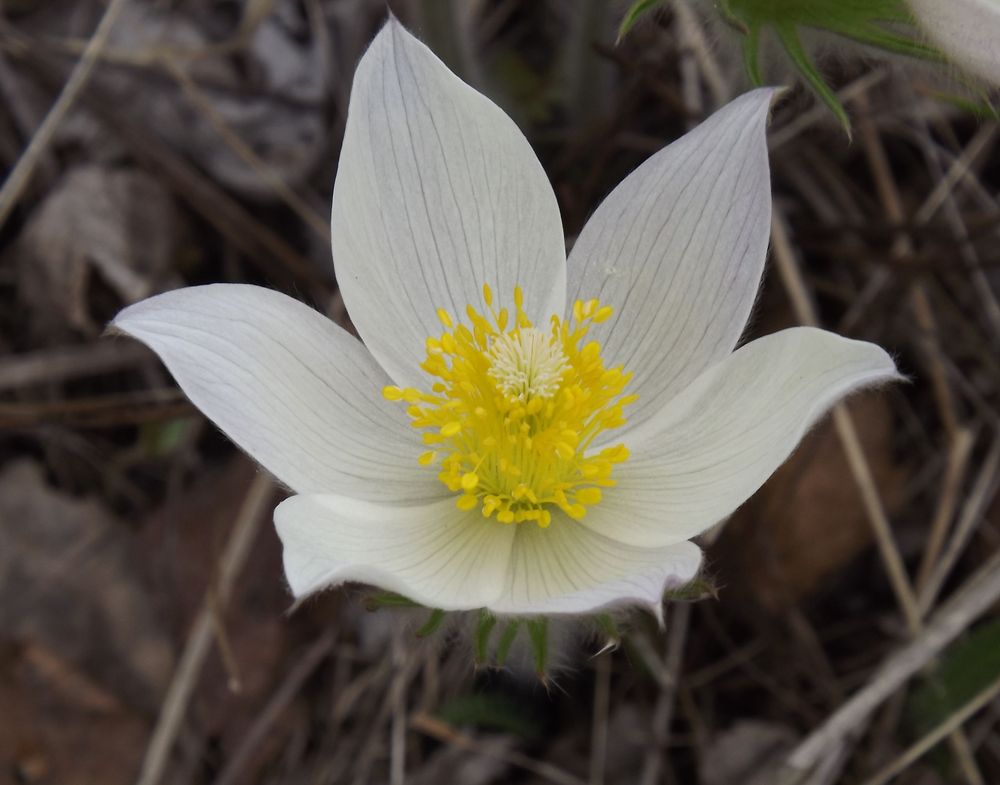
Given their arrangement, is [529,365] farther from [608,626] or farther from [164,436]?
[164,436]

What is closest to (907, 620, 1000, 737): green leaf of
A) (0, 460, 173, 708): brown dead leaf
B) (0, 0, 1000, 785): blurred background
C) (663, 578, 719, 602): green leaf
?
(0, 0, 1000, 785): blurred background

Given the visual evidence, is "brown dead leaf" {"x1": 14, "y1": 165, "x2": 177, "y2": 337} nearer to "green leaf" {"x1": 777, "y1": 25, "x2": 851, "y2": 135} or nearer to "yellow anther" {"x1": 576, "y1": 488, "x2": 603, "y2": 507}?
"yellow anther" {"x1": 576, "y1": 488, "x2": 603, "y2": 507}

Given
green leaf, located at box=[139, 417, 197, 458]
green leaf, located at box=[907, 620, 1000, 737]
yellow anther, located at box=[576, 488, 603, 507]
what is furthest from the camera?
green leaf, located at box=[139, 417, 197, 458]

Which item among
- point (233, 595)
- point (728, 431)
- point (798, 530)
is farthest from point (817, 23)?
point (233, 595)

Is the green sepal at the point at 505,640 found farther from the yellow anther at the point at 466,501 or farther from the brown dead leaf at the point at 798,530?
the brown dead leaf at the point at 798,530

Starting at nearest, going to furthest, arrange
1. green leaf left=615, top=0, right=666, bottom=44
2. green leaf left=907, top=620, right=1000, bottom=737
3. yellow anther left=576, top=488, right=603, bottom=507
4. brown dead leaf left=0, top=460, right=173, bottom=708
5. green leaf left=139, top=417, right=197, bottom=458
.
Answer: green leaf left=615, top=0, right=666, bottom=44
yellow anther left=576, top=488, right=603, bottom=507
green leaf left=907, top=620, right=1000, bottom=737
brown dead leaf left=0, top=460, right=173, bottom=708
green leaf left=139, top=417, right=197, bottom=458

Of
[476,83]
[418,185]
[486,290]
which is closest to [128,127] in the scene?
[476,83]
